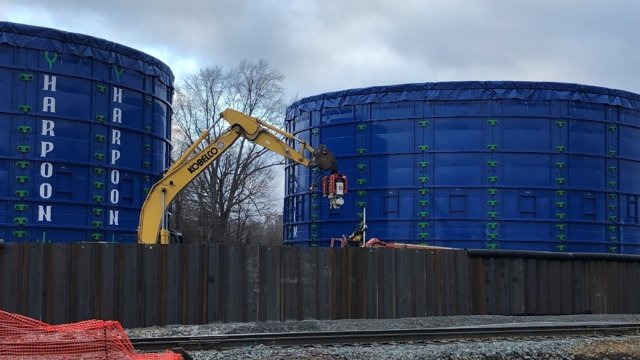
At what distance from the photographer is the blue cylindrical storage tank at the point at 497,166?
20672 mm

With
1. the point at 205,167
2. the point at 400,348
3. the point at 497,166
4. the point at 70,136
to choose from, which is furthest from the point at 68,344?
the point at 497,166

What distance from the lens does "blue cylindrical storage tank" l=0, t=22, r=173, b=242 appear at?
16516mm

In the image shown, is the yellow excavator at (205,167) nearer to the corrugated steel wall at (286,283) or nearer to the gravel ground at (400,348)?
the corrugated steel wall at (286,283)

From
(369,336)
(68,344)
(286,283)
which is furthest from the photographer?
(286,283)

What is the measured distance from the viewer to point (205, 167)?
1772 cm

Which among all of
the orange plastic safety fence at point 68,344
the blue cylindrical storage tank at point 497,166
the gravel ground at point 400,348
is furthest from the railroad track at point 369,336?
the blue cylindrical storage tank at point 497,166

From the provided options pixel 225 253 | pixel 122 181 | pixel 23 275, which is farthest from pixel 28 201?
pixel 225 253

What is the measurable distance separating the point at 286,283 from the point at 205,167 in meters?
4.43

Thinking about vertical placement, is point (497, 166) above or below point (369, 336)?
above

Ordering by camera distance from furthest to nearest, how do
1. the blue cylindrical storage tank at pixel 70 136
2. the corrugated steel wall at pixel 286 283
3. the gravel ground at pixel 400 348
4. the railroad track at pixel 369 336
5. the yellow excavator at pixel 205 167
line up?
the yellow excavator at pixel 205 167 < the blue cylindrical storage tank at pixel 70 136 < the corrugated steel wall at pixel 286 283 < the railroad track at pixel 369 336 < the gravel ground at pixel 400 348

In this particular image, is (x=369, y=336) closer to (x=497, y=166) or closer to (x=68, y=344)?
(x=68, y=344)

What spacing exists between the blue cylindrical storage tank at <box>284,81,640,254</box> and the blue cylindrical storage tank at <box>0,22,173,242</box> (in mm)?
6947

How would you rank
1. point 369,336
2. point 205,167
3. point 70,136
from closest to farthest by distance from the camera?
point 369,336 → point 70,136 → point 205,167

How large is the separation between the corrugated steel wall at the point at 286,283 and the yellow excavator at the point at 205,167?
2317 millimetres
